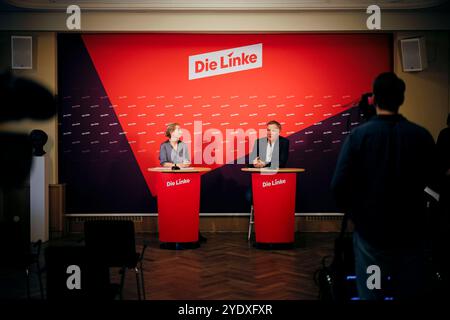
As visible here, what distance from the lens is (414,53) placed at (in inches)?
279

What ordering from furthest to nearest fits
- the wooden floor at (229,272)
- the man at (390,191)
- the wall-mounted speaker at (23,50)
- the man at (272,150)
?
1. the wall-mounted speaker at (23,50)
2. the man at (272,150)
3. the wooden floor at (229,272)
4. the man at (390,191)

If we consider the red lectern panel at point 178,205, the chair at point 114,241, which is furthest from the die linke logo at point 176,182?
the chair at point 114,241

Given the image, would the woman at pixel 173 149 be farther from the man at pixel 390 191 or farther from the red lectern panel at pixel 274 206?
the man at pixel 390 191

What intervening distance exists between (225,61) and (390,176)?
18.9 ft

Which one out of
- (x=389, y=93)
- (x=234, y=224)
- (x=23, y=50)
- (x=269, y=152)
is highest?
(x=23, y=50)

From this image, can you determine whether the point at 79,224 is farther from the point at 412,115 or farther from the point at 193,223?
the point at 412,115

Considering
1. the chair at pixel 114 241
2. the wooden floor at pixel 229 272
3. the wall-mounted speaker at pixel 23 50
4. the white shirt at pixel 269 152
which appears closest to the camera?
the chair at pixel 114 241

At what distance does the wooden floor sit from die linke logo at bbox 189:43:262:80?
2.49m

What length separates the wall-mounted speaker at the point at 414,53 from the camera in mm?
7062

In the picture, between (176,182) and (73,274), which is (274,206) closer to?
(176,182)

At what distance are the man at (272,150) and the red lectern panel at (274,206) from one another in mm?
326

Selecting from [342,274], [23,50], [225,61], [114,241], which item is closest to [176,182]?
[225,61]

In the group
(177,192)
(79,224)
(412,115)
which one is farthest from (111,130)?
(412,115)

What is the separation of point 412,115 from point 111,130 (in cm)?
441
